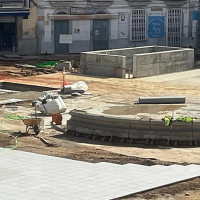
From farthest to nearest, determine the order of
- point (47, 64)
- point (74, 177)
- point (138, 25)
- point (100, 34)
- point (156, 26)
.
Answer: point (156, 26) → point (138, 25) → point (100, 34) → point (47, 64) → point (74, 177)

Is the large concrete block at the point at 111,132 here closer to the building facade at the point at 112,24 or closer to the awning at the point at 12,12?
the awning at the point at 12,12

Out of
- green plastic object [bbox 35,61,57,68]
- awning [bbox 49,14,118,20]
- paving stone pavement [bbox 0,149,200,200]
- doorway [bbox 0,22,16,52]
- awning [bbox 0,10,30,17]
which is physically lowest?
paving stone pavement [bbox 0,149,200,200]

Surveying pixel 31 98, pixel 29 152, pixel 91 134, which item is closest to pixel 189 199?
pixel 29 152

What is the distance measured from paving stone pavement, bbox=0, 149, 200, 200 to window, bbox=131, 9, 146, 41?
36.3 meters

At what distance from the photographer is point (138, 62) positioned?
43531 mm

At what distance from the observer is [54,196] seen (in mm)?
19312

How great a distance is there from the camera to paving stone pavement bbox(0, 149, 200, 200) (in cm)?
1959

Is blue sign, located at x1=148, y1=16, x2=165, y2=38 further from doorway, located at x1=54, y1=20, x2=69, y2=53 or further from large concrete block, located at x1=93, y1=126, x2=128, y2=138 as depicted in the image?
large concrete block, located at x1=93, y1=126, x2=128, y2=138

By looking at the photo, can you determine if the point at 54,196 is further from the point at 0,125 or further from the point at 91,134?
the point at 0,125

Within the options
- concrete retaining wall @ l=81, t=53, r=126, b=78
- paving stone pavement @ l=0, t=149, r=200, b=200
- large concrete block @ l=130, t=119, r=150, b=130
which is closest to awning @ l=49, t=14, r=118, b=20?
concrete retaining wall @ l=81, t=53, r=126, b=78

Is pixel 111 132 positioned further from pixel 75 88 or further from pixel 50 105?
pixel 75 88

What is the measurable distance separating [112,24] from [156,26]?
15.0 ft

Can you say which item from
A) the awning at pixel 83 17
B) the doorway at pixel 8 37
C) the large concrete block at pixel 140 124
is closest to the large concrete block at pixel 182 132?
the large concrete block at pixel 140 124

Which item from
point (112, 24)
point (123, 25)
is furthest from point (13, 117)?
point (123, 25)
